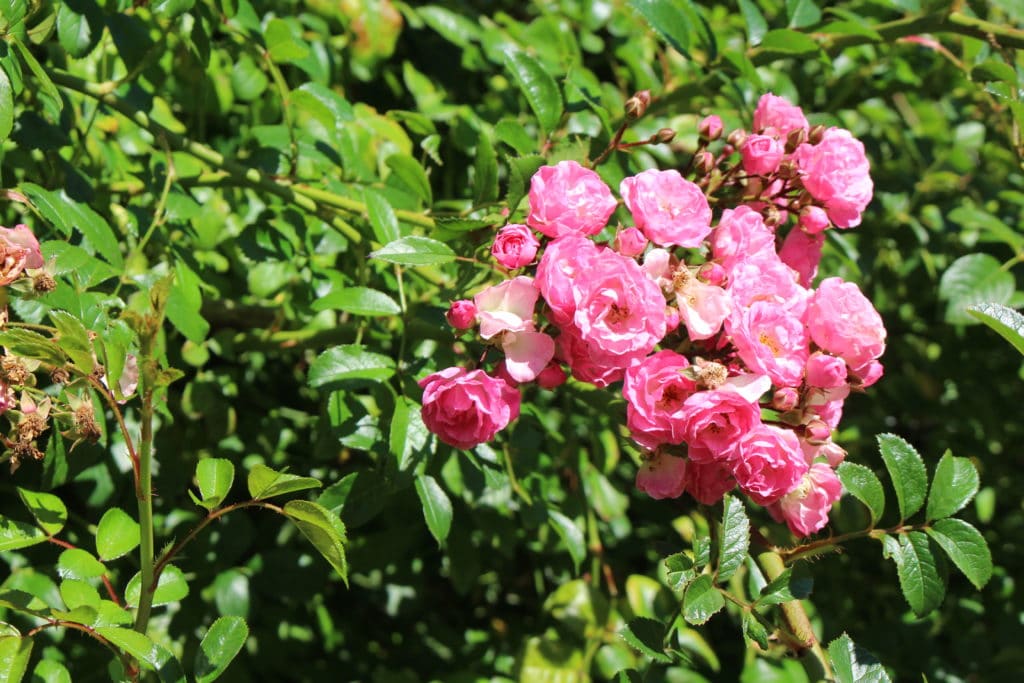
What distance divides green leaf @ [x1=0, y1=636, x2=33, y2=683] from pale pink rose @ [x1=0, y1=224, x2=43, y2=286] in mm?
343

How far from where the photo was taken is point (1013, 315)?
3.45 ft

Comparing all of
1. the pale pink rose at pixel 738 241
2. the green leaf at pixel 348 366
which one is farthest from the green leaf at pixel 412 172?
the pale pink rose at pixel 738 241

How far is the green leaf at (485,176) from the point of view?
132 cm

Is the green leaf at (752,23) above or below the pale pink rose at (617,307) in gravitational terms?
below

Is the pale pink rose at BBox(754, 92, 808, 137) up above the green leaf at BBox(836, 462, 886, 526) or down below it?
above

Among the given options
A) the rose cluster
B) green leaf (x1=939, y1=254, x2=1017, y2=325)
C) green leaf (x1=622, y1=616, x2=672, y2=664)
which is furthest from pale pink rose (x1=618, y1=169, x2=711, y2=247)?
green leaf (x1=939, y1=254, x2=1017, y2=325)

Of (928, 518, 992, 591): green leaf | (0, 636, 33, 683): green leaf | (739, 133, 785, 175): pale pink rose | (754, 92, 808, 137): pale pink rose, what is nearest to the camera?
(0, 636, 33, 683): green leaf

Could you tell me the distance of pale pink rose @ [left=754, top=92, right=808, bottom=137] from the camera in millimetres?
1304

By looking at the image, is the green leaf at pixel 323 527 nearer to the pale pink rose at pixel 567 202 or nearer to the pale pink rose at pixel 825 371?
the pale pink rose at pixel 567 202

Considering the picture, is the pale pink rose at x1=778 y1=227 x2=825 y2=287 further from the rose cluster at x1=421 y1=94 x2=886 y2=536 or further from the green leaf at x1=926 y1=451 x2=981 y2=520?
the green leaf at x1=926 y1=451 x2=981 y2=520

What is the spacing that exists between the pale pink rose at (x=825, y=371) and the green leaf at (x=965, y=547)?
0.22m

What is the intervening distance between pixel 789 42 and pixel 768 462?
824 mm

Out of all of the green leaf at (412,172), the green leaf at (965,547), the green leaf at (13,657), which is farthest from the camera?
the green leaf at (412,172)

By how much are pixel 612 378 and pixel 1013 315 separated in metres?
0.44
